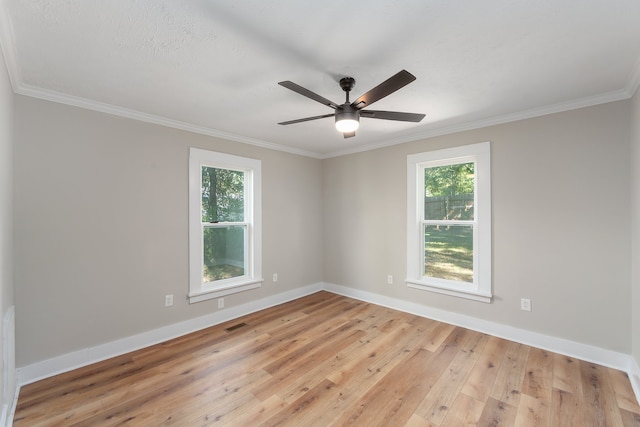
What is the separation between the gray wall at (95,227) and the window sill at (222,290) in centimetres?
8

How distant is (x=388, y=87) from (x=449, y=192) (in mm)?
2228

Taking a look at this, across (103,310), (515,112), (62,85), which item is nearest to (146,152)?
(62,85)

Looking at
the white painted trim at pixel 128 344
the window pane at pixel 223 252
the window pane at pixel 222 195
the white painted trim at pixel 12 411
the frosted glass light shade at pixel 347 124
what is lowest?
the white painted trim at pixel 12 411

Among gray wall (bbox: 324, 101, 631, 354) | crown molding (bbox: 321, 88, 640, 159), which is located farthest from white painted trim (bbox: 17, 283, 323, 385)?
crown molding (bbox: 321, 88, 640, 159)

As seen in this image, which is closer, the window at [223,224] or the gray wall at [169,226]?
the gray wall at [169,226]

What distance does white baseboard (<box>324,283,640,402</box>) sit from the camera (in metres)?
2.38

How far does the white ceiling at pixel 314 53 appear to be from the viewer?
1428 mm

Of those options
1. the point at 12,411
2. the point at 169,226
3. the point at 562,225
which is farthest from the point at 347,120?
the point at 12,411

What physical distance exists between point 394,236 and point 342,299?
131cm

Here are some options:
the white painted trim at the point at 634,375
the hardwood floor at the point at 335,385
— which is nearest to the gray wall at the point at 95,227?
the hardwood floor at the point at 335,385

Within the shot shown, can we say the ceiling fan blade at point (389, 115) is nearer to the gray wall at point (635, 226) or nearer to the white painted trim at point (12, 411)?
the gray wall at point (635, 226)

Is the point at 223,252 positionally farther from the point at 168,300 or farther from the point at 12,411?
the point at 12,411

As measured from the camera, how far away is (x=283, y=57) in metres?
1.85

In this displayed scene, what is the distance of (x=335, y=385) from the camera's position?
2.20 meters
